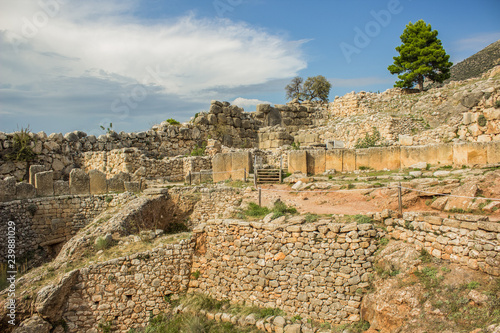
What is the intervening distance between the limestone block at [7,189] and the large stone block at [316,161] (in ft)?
35.6

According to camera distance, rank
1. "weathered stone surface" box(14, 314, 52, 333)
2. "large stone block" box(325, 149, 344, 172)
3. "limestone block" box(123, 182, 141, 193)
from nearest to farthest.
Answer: "weathered stone surface" box(14, 314, 52, 333) → "large stone block" box(325, 149, 344, 172) → "limestone block" box(123, 182, 141, 193)

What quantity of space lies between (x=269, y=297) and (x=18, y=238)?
901 centimetres

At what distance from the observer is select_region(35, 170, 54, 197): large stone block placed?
13.1 metres

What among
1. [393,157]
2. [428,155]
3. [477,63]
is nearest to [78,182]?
[393,157]

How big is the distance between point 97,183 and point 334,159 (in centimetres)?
943

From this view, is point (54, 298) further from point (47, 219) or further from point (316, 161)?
point (316, 161)

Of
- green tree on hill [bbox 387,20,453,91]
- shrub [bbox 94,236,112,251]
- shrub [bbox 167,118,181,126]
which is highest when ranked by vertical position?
green tree on hill [bbox 387,20,453,91]

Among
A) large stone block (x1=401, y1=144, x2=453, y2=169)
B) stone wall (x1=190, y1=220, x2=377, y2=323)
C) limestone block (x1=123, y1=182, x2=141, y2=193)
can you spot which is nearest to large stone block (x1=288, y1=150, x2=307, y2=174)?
large stone block (x1=401, y1=144, x2=453, y2=169)

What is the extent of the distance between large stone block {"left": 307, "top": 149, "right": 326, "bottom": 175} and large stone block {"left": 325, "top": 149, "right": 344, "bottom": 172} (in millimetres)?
158

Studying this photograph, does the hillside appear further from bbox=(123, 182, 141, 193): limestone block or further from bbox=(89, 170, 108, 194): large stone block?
bbox=(89, 170, 108, 194): large stone block

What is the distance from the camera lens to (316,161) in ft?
47.6

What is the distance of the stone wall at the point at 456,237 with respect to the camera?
19.1ft

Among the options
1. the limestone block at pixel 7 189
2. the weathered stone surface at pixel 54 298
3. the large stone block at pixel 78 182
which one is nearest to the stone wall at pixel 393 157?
the large stone block at pixel 78 182

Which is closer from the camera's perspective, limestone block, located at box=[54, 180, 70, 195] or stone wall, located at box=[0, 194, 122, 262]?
stone wall, located at box=[0, 194, 122, 262]
